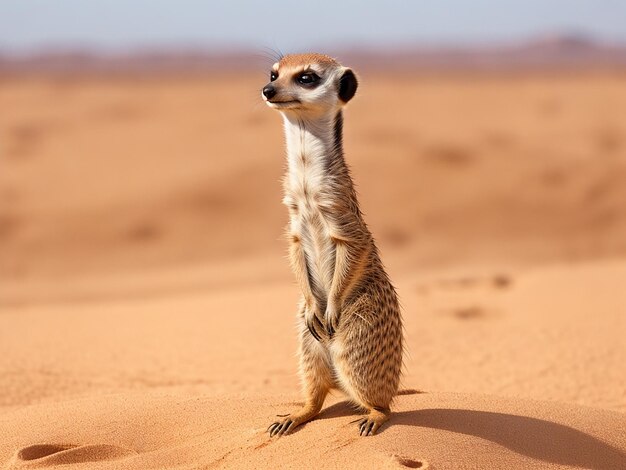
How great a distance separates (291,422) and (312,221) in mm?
1025

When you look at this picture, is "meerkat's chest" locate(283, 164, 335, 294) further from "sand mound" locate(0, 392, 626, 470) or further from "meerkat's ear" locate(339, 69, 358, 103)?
"sand mound" locate(0, 392, 626, 470)

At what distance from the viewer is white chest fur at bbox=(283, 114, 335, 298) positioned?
4.68m

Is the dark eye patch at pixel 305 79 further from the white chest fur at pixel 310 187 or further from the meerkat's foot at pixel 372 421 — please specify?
the meerkat's foot at pixel 372 421

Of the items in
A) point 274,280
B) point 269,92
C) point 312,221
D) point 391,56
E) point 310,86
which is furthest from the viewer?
point 391,56

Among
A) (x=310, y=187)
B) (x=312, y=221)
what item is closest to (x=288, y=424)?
(x=312, y=221)

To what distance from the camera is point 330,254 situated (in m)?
4.79

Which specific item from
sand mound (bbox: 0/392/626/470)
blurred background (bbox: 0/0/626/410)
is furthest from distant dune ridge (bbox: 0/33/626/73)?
sand mound (bbox: 0/392/626/470)

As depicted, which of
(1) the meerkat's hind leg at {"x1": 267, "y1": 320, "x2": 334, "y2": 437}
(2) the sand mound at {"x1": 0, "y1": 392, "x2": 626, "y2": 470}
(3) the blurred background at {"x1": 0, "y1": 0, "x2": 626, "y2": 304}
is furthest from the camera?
(3) the blurred background at {"x1": 0, "y1": 0, "x2": 626, "y2": 304}

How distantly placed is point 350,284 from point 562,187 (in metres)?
15.4

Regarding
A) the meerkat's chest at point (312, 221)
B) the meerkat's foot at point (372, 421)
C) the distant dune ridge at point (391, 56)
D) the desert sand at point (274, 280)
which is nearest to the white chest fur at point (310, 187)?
the meerkat's chest at point (312, 221)

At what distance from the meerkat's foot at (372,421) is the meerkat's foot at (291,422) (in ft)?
1.05

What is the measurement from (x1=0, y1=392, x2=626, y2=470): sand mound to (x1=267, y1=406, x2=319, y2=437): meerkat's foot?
0.15ft

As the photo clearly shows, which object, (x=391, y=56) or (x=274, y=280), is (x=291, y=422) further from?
(x=391, y=56)

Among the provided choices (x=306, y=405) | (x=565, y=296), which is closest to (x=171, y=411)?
(x=306, y=405)
